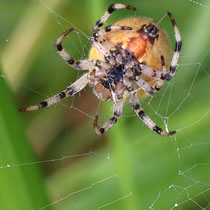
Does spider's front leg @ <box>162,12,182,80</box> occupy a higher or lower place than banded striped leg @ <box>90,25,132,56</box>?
lower

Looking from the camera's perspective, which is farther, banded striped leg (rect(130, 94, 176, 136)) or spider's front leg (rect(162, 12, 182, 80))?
banded striped leg (rect(130, 94, 176, 136))

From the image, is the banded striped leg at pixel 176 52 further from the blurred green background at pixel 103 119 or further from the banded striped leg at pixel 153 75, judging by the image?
the blurred green background at pixel 103 119

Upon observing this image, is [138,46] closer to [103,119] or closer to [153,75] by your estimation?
[153,75]

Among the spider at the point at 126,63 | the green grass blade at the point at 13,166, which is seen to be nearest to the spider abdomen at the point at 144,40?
the spider at the point at 126,63

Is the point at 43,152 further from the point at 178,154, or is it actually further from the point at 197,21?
the point at 197,21

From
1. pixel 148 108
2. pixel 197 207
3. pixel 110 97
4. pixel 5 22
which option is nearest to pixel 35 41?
pixel 5 22

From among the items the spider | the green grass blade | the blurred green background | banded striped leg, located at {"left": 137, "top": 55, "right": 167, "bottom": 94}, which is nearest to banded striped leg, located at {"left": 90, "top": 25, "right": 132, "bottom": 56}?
the spider

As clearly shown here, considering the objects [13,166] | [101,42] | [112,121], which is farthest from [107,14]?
[13,166]

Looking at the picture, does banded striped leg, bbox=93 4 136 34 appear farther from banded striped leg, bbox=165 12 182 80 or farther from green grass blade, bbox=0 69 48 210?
green grass blade, bbox=0 69 48 210
